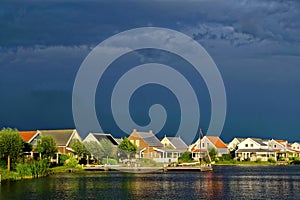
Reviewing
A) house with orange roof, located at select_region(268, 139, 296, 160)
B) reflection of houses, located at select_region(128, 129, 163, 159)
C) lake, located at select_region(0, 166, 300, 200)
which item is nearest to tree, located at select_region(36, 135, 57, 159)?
lake, located at select_region(0, 166, 300, 200)

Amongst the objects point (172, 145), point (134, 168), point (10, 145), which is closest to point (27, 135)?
point (134, 168)

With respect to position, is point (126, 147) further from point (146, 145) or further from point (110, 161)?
point (146, 145)

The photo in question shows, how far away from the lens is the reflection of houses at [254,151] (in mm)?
97438

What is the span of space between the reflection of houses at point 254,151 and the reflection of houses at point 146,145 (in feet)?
59.9

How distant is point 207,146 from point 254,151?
28.3ft

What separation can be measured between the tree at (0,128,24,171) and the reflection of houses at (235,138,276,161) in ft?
173

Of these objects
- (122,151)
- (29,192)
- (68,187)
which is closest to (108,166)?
(122,151)

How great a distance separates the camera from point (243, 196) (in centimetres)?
3531

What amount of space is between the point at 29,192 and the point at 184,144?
2461 inches

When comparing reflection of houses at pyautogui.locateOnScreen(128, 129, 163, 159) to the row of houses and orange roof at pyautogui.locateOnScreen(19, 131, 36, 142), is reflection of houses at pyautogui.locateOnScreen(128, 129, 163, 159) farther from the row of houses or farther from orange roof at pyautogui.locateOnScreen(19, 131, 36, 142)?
orange roof at pyautogui.locateOnScreen(19, 131, 36, 142)

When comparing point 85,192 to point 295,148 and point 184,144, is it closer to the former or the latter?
point 184,144

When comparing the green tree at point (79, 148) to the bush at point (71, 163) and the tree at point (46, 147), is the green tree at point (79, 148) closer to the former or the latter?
the bush at point (71, 163)

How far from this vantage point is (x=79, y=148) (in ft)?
235

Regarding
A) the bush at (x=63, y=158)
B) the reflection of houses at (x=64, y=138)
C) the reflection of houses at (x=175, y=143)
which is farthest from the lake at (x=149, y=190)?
the reflection of houses at (x=175, y=143)
